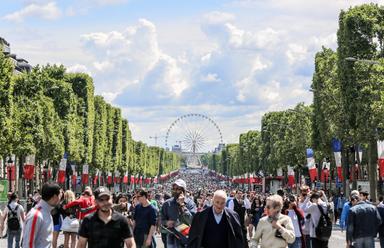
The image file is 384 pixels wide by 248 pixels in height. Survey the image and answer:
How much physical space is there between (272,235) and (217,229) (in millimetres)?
847

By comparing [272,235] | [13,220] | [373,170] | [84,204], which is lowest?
[272,235]

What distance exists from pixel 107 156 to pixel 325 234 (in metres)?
102

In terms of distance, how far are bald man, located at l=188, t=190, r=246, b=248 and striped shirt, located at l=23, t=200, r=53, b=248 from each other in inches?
87.5

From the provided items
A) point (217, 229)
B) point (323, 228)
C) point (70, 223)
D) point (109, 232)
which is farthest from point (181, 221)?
point (109, 232)

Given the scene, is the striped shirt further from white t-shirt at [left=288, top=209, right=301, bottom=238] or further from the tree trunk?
the tree trunk

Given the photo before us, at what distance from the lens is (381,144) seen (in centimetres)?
5309

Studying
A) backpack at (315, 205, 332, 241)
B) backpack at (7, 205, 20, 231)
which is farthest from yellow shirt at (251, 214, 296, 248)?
backpack at (7, 205, 20, 231)

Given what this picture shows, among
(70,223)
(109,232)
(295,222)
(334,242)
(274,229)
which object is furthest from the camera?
(334,242)

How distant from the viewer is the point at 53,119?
3147 inches

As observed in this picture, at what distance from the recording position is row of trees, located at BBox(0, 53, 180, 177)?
2333 inches

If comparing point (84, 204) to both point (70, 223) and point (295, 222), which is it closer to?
point (70, 223)

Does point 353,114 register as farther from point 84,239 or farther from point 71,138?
point 84,239

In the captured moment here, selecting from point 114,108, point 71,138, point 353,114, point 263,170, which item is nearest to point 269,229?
point 353,114

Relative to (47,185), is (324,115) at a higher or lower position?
higher
